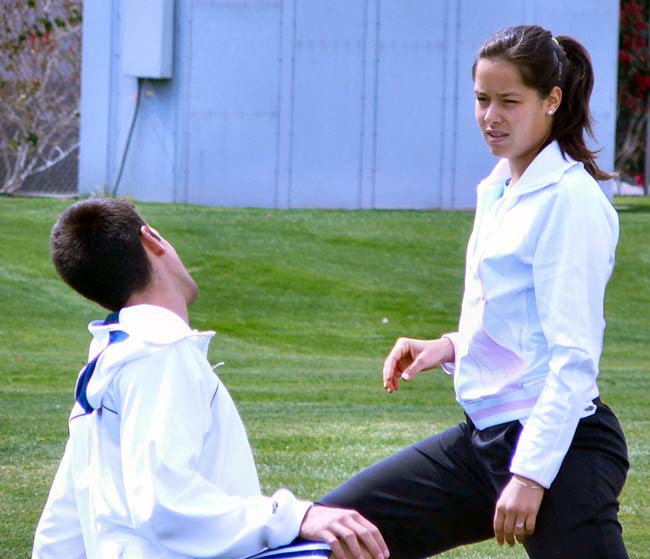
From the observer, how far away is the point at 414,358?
156 inches

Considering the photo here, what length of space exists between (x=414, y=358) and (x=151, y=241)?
1112 millimetres

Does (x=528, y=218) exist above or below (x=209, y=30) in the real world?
below

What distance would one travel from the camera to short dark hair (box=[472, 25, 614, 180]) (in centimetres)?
346

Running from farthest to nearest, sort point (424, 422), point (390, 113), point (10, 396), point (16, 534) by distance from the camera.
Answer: point (390, 113)
point (10, 396)
point (424, 422)
point (16, 534)

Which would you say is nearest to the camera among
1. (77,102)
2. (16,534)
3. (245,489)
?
(245,489)

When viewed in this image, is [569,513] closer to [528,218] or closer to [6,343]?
[528,218]

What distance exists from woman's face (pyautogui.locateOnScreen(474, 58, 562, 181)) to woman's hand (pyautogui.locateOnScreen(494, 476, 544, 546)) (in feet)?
2.69

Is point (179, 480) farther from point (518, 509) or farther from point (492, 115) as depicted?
point (492, 115)

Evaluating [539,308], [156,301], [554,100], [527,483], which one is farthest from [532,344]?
[156,301]

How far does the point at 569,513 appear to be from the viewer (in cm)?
330

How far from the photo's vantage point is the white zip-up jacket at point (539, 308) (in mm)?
3203

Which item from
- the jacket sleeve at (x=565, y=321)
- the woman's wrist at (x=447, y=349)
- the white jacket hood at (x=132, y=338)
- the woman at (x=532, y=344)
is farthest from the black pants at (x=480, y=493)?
the white jacket hood at (x=132, y=338)

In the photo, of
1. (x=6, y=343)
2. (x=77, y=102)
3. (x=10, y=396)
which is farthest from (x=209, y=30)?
(x=10, y=396)

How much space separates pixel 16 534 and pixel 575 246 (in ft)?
12.2
